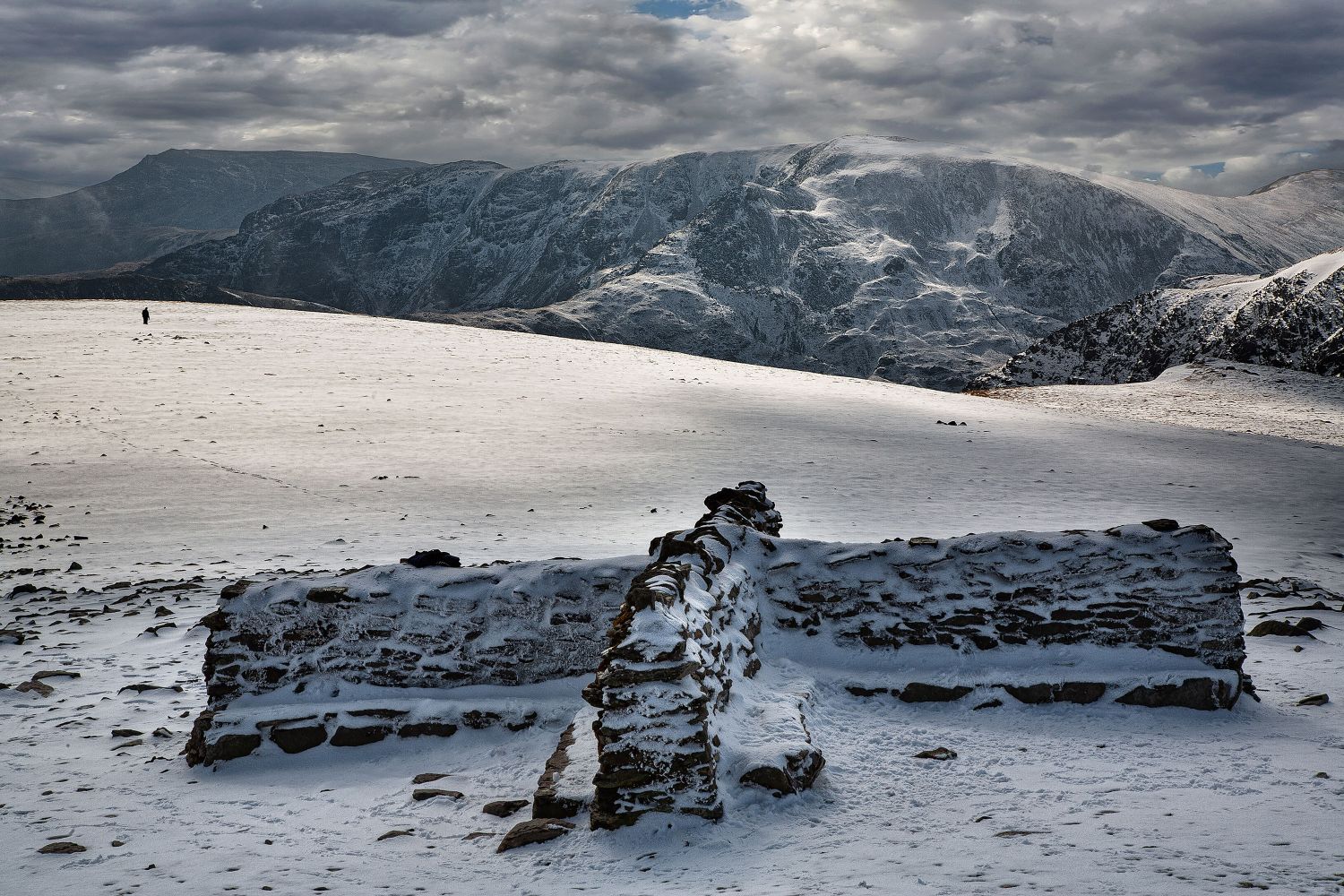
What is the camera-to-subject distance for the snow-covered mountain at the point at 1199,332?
252 feet

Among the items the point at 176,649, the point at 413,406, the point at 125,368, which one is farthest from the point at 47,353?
the point at 176,649

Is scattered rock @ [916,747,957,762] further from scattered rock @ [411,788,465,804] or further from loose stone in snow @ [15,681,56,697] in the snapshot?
loose stone in snow @ [15,681,56,697]

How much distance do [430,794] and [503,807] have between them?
2.66 ft

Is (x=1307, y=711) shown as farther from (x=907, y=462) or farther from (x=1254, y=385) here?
(x=1254, y=385)

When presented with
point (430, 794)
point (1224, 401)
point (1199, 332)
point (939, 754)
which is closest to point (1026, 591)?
point (939, 754)

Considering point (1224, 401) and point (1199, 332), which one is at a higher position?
point (1199, 332)

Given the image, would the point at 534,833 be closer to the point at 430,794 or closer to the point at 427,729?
the point at 430,794

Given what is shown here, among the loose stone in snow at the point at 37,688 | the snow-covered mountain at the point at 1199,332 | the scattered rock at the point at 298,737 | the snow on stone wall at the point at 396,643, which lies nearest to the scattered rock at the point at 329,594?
the snow on stone wall at the point at 396,643

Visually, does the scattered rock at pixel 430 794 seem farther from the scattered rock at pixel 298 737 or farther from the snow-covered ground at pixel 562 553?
the scattered rock at pixel 298 737

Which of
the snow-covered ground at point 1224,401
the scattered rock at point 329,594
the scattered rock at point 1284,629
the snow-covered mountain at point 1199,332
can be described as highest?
the snow-covered mountain at point 1199,332

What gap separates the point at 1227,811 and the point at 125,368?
37.5 metres

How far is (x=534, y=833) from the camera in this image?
6.89 meters

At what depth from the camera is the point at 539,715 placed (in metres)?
9.30

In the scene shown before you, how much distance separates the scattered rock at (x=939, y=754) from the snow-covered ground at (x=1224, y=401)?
30.7 m
